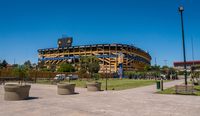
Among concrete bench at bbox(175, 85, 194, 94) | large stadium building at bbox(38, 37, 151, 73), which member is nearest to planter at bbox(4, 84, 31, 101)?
concrete bench at bbox(175, 85, 194, 94)

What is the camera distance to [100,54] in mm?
131250

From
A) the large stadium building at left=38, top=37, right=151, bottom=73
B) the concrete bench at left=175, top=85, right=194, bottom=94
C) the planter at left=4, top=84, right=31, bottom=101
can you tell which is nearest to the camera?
the planter at left=4, top=84, right=31, bottom=101

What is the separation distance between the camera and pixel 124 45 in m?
127

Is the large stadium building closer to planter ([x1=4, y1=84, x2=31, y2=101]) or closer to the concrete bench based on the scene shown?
the concrete bench

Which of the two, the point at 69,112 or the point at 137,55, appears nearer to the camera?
the point at 69,112

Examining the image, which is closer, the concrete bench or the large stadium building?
the concrete bench

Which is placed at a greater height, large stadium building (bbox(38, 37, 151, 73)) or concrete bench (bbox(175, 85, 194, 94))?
large stadium building (bbox(38, 37, 151, 73))

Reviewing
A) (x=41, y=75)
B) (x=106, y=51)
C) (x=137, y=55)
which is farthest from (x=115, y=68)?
(x=41, y=75)

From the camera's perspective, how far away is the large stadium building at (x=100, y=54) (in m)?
127

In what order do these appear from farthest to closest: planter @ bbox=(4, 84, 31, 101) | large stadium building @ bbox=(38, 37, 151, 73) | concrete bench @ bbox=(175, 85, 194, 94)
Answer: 1. large stadium building @ bbox=(38, 37, 151, 73)
2. concrete bench @ bbox=(175, 85, 194, 94)
3. planter @ bbox=(4, 84, 31, 101)

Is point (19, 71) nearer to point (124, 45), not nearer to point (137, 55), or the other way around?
point (124, 45)

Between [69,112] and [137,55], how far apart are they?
134m

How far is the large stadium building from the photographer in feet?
415

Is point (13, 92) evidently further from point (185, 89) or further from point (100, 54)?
point (100, 54)
